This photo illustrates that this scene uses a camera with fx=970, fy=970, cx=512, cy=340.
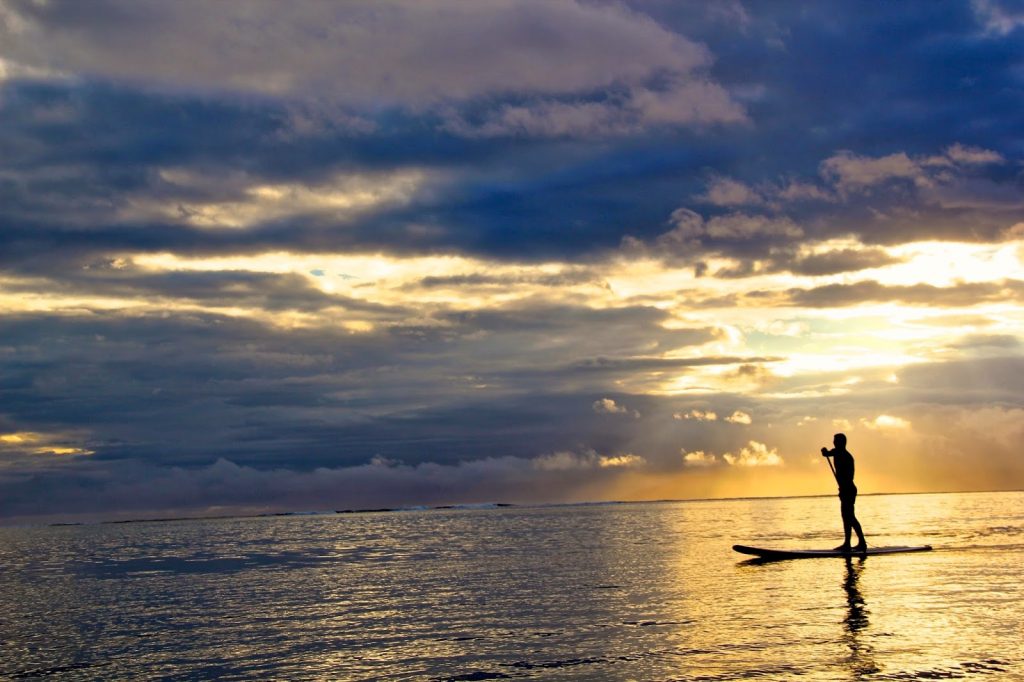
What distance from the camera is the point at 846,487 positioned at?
44.5 meters

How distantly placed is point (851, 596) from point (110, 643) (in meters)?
21.2

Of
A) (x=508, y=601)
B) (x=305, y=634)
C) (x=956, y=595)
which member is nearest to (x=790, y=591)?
(x=956, y=595)

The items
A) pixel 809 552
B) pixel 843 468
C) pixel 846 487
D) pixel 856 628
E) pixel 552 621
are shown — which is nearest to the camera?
pixel 856 628

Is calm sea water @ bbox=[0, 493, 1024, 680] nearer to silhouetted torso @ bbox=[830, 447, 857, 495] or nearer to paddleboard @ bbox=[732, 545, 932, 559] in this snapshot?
paddleboard @ bbox=[732, 545, 932, 559]

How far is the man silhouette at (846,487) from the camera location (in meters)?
43.3

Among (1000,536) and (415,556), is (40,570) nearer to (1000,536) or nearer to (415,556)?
(415,556)

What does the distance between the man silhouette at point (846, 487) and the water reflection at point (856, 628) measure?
25.8ft

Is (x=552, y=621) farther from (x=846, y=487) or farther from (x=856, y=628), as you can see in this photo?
(x=846, y=487)

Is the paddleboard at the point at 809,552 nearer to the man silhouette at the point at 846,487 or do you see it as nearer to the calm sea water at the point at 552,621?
the man silhouette at the point at 846,487

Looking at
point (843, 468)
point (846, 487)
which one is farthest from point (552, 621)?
point (843, 468)

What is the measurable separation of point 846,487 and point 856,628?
75.1 ft

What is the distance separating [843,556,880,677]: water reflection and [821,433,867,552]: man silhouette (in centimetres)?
787

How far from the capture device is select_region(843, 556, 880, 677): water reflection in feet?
60.2

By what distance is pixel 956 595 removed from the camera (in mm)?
28031
